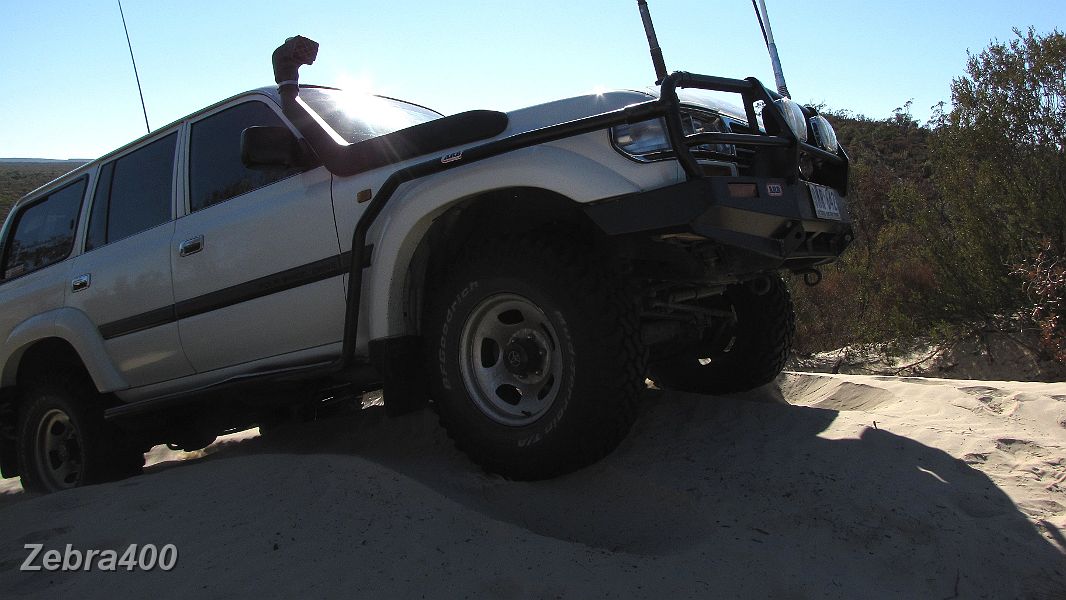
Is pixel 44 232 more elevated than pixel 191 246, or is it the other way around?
pixel 44 232

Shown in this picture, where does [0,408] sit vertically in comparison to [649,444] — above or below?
above

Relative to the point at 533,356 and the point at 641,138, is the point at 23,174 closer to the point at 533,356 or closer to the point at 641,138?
the point at 533,356

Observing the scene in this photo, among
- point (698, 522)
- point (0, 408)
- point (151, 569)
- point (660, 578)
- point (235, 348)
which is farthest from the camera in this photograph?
point (0, 408)

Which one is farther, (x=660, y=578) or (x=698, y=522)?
(x=698, y=522)

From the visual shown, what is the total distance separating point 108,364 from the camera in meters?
4.36

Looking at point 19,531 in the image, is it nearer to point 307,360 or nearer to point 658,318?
point 307,360

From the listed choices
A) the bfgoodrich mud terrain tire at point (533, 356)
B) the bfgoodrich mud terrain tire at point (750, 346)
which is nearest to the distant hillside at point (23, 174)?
the bfgoodrich mud terrain tire at point (750, 346)

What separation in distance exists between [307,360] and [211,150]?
4.47ft

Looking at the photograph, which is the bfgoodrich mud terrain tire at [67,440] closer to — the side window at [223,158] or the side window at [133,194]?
the side window at [133,194]

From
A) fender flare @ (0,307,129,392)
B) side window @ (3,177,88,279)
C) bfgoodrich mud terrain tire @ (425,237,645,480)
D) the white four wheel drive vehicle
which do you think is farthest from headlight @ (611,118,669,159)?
side window @ (3,177,88,279)

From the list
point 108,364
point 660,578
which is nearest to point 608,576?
point 660,578

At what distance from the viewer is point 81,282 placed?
14.6 ft

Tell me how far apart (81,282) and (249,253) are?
57.7 inches

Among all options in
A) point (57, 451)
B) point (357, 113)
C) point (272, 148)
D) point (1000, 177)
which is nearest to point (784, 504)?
point (272, 148)
